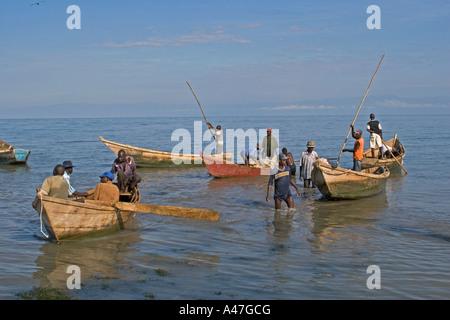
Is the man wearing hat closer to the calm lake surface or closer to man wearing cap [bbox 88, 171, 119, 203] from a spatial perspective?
the calm lake surface

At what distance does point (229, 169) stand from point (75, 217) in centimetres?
979

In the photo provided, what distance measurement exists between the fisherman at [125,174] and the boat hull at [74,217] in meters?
1.33

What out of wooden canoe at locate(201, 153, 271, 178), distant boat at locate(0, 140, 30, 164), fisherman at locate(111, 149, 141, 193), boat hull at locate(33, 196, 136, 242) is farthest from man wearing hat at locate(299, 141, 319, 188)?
A: distant boat at locate(0, 140, 30, 164)

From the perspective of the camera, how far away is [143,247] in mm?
8898

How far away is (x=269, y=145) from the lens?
1689 cm

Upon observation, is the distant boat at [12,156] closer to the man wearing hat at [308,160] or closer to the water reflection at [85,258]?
the man wearing hat at [308,160]

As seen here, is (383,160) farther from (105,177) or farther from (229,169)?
(105,177)

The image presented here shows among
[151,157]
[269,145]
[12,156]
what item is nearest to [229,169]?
[269,145]

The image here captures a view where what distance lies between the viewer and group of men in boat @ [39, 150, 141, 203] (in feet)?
28.1

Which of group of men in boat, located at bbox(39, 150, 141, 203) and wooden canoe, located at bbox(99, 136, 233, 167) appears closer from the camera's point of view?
group of men in boat, located at bbox(39, 150, 141, 203)

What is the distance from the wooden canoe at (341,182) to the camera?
504 inches

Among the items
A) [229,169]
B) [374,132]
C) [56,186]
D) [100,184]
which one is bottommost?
[229,169]

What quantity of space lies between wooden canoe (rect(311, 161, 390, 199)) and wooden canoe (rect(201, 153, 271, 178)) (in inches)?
192
